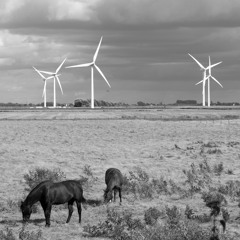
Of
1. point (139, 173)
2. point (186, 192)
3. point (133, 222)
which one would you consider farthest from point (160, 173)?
point (133, 222)

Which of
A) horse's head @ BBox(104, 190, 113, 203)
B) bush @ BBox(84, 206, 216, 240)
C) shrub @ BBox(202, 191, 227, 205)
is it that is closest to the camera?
bush @ BBox(84, 206, 216, 240)

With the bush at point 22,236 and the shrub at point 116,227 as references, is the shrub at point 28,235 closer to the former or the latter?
the bush at point 22,236

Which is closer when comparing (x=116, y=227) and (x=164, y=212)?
(x=116, y=227)

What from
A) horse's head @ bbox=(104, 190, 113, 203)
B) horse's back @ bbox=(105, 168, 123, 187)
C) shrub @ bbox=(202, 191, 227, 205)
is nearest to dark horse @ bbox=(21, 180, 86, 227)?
horse's head @ bbox=(104, 190, 113, 203)

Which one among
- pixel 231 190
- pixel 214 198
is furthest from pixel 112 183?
pixel 231 190

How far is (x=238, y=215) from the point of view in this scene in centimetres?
1653

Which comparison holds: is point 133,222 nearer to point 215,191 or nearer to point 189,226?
point 189,226

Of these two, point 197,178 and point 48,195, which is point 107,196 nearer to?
point 48,195

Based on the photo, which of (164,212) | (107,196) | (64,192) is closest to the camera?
(64,192)

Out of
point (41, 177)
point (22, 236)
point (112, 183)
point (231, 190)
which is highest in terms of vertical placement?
point (112, 183)

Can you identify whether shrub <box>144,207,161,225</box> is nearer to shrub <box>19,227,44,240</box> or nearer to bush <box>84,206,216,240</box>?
bush <box>84,206,216,240</box>

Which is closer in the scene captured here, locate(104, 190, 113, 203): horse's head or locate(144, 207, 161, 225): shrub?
locate(144, 207, 161, 225): shrub

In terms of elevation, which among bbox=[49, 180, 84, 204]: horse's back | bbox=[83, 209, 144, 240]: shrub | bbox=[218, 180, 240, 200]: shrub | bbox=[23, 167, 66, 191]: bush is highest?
bbox=[49, 180, 84, 204]: horse's back

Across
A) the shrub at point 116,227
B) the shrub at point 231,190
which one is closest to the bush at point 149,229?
the shrub at point 116,227
